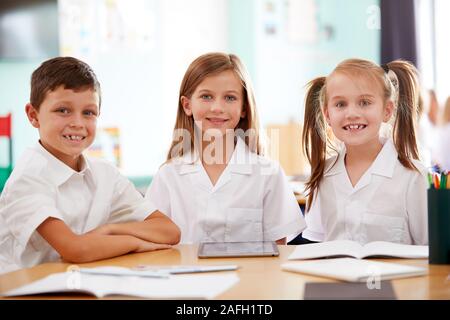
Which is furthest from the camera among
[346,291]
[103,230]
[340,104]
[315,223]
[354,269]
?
[315,223]

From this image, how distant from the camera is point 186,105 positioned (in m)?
1.99

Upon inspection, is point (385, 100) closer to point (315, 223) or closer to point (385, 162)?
point (385, 162)

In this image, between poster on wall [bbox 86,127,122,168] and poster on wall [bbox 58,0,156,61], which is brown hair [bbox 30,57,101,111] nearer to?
poster on wall [bbox 86,127,122,168]

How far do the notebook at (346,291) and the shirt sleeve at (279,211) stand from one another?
81cm

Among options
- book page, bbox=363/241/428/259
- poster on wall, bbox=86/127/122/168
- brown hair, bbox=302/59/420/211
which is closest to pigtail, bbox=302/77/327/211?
brown hair, bbox=302/59/420/211

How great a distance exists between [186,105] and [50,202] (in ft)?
2.33

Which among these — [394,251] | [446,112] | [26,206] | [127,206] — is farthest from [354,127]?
[26,206]

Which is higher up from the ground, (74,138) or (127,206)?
(74,138)

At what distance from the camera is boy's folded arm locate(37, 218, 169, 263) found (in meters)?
1.29

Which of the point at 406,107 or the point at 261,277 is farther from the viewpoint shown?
the point at 406,107

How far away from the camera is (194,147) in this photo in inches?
78.6

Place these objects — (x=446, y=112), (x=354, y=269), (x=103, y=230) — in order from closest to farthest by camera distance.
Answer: (x=354, y=269), (x=103, y=230), (x=446, y=112)

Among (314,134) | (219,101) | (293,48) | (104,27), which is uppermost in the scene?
(104,27)
